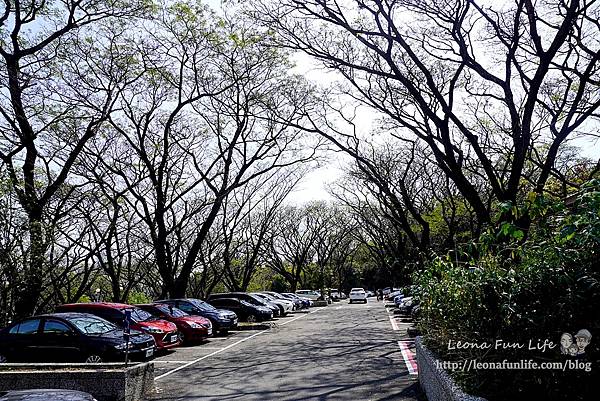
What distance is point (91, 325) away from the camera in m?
12.8

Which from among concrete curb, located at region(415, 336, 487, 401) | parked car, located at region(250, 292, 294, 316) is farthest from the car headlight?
parked car, located at region(250, 292, 294, 316)

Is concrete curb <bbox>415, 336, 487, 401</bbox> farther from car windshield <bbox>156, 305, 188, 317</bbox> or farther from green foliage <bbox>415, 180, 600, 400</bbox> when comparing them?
car windshield <bbox>156, 305, 188, 317</bbox>

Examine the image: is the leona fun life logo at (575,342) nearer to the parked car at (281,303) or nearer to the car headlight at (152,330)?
the car headlight at (152,330)

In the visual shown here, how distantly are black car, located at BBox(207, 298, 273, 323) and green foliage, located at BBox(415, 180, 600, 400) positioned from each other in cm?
2190

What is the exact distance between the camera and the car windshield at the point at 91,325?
1248 cm

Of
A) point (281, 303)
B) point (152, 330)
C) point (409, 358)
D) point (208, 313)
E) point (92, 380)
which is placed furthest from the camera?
point (281, 303)

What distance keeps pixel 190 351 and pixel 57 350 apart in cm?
505

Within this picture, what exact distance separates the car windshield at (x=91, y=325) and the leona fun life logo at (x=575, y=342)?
1040 cm

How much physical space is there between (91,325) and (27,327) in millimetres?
1393

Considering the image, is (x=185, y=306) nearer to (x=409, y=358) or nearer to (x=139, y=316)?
(x=139, y=316)

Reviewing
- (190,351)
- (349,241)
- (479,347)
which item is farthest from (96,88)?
(349,241)

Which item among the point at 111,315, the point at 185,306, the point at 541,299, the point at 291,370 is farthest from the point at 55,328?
the point at 541,299

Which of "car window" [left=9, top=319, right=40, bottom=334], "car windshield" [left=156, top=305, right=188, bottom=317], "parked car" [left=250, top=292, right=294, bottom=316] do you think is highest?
"parked car" [left=250, top=292, right=294, bottom=316]

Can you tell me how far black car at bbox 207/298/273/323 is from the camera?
27.3m
